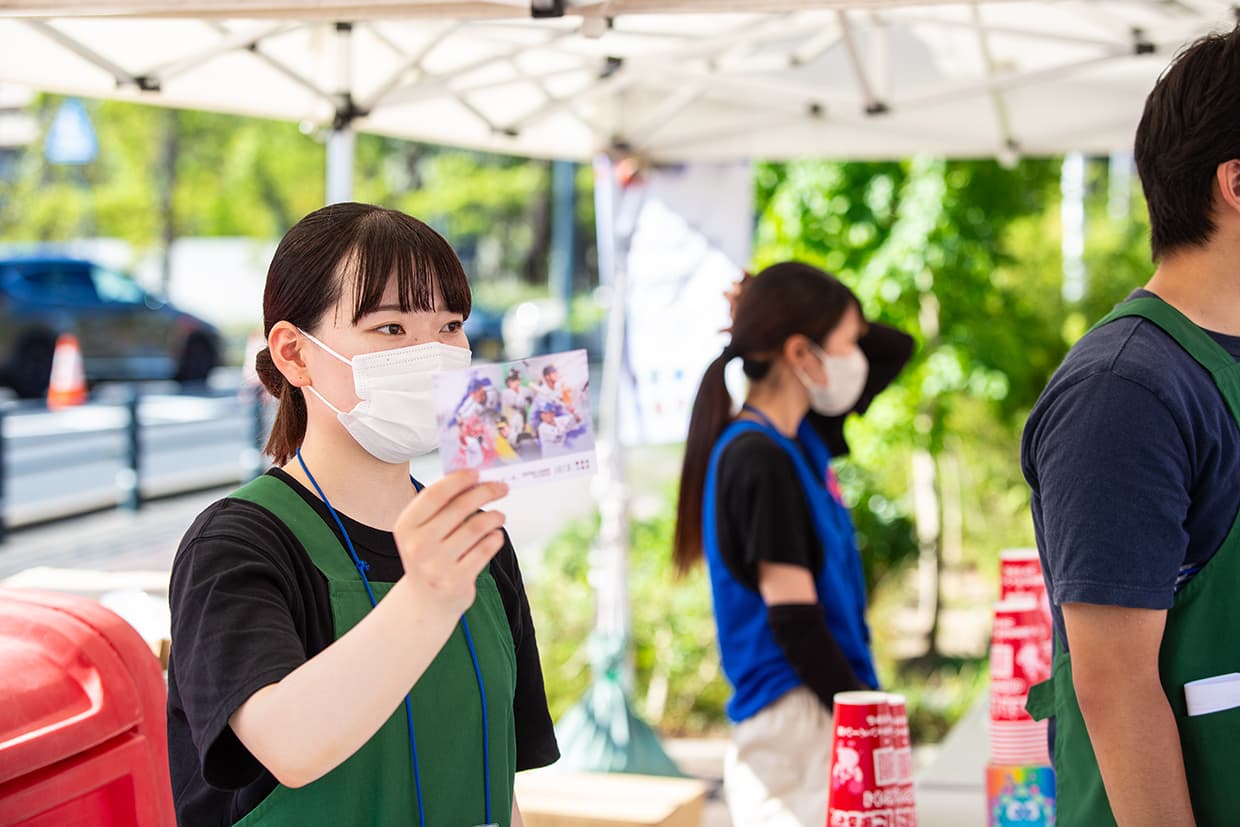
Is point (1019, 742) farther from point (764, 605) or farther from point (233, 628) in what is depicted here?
point (233, 628)

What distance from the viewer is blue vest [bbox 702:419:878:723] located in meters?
2.95

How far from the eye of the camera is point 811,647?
9.30ft

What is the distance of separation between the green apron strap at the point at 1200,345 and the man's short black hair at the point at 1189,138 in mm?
100

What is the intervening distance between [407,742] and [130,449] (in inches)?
368

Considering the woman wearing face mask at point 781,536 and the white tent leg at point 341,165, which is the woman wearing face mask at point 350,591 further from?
the white tent leg at point 341,165

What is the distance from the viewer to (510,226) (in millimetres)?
29609

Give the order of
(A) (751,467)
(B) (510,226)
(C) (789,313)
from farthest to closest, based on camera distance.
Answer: (B) (510,226), (C) (789,313), (A) (751,467)

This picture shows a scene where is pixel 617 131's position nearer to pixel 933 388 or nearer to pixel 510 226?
pixel 933 388

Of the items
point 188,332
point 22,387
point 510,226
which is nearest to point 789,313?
point 22,387

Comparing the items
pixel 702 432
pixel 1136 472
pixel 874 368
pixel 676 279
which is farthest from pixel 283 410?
pixel 676 279

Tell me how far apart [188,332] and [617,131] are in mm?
13241

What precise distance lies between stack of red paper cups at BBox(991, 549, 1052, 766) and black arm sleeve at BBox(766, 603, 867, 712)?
0.99ft

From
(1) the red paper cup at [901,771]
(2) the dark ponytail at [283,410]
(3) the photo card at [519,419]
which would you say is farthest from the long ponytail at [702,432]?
(3) the photo card at [519,419]

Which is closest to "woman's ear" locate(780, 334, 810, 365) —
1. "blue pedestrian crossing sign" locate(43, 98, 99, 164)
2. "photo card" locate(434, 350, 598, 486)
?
"photo card" locate(434, 350, 598, 486)
